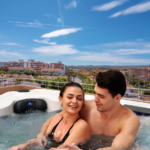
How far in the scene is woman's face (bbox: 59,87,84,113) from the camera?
1.03 metres

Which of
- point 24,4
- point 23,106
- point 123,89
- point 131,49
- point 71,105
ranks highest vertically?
point 24,4

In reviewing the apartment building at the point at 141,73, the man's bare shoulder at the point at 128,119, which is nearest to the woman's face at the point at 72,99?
the man's bare shoulder at the point at 128,119

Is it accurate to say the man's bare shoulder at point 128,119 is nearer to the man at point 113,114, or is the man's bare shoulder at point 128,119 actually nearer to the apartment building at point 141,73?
the man at point 113,114

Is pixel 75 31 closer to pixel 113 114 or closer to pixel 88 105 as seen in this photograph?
pixel 88 105

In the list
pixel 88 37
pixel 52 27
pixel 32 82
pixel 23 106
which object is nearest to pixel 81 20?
pixel 52 27

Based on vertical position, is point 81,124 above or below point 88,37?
below

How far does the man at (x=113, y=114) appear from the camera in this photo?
942 mm

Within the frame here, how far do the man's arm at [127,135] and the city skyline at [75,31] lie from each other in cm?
2482

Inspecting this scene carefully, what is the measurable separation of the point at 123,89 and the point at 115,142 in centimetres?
33

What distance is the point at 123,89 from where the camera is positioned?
985mm

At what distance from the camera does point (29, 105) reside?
267cm

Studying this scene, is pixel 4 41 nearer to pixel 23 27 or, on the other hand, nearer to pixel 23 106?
pixel 23 27

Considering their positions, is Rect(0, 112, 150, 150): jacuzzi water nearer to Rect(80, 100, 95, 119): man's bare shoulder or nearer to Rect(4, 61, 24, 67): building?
Rect(80, 100, 95, 119): man's bare shoulder

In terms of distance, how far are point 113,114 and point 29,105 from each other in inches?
75.7
